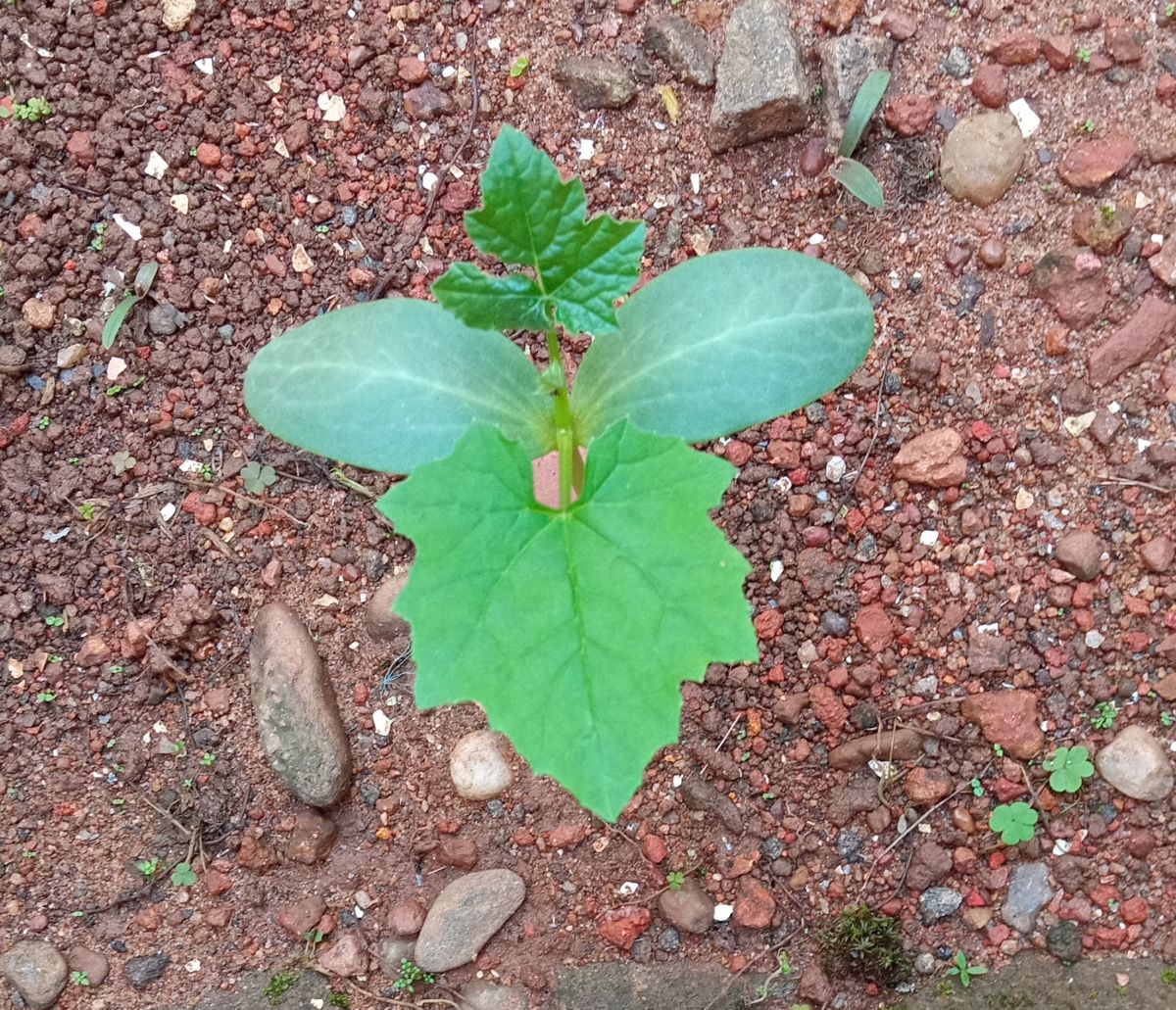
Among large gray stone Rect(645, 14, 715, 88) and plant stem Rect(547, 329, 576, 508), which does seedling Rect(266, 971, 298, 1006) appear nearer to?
plant stem Rect(547, 329, 576, 508)

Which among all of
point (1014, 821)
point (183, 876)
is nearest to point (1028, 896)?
point (1014, 821)

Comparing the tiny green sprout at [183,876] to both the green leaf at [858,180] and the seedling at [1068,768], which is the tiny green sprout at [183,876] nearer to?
the seedling at [1068,768]

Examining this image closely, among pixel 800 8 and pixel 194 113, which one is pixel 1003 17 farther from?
pixel 194 113

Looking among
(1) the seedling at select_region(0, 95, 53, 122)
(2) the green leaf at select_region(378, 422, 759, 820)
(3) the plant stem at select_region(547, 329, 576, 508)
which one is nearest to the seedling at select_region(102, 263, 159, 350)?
(1) the seedling at select_region(0, 95, 53, 122)

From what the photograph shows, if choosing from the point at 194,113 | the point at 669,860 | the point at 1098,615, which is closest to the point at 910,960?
the point at 669,860

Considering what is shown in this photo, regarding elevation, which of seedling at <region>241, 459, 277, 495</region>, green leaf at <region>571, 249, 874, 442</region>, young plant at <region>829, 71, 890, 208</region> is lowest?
seedling at <region>241, 459, 277, 495</region>

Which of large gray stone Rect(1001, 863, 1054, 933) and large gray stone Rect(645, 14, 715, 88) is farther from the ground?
large gray stone Rect(645, 14, 715, 88)

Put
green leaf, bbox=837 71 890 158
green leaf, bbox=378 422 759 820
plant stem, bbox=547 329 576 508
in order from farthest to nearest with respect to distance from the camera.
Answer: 1. green leaf, bbox=837 71 890 158
2. plant stem, bbox=547 329 576 508
3. green leaf, bbox=378 422 759 820
